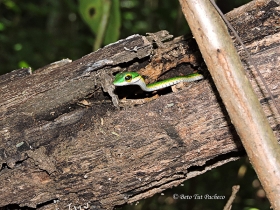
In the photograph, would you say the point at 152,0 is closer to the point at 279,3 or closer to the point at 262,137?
the point at 279,3

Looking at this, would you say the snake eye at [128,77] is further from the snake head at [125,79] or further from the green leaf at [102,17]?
the green leaf at [102,17]

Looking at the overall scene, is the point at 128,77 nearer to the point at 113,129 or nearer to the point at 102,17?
the point at 113,129

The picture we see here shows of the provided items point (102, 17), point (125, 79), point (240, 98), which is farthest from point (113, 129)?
point (102, 17)

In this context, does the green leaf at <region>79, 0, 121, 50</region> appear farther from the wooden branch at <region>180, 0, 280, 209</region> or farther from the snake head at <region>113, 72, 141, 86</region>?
the wooden branch at <region>180, 0, 280, 209</region>

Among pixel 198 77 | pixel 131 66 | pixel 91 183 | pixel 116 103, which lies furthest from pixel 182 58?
pixel 91 183

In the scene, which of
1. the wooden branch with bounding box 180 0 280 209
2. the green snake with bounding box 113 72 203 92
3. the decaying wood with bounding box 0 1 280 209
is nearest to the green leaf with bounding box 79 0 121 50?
the decaying wood with bounding box 0 1 280 209
